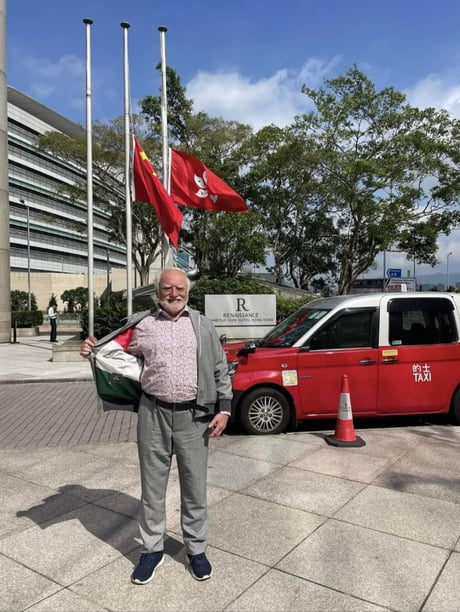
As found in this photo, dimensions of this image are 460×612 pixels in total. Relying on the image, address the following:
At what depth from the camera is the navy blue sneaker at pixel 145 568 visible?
2.95 metres

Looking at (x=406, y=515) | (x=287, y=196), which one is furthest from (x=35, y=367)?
(x=287, y=196)

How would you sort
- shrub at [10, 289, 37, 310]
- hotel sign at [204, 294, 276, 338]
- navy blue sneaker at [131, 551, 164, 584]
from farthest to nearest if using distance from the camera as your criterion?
shrub at [10, 289, 37, 310]
hotel sign at [204, 294, 276, 338]
navy blue sneaker at [131, 551, 164, 584]

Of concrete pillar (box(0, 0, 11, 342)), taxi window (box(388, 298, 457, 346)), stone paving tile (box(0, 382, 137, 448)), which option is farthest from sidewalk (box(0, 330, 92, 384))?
taxi window (box(388, 298, 457, 346))

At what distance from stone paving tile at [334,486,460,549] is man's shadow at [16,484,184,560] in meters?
1.46

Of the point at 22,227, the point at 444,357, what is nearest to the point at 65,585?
the point at 444,357

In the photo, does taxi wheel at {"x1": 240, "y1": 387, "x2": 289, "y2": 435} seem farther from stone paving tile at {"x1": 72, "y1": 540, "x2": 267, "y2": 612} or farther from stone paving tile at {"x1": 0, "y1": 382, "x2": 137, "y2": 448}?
stone paving tile at {"x1": 72, "y1": 540, "x2": 267, "y2": 612}

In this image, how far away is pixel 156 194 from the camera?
43.2ft

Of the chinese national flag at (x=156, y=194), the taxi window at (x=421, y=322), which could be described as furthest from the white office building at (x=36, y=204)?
the taxi window at (x=421, y=322)

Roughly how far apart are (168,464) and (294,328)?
3984 millimetres

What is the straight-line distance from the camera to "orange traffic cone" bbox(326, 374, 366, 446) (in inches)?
226

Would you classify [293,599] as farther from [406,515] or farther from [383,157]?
[383,157]

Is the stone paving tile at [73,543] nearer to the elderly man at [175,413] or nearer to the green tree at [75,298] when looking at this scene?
the elderly man at [175,413]

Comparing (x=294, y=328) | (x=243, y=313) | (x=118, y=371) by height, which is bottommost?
(x=118, y=371)

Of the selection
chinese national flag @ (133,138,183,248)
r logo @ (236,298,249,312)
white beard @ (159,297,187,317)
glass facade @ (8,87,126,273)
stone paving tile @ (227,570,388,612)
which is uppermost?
glass facade @ (8,87,126,273)
